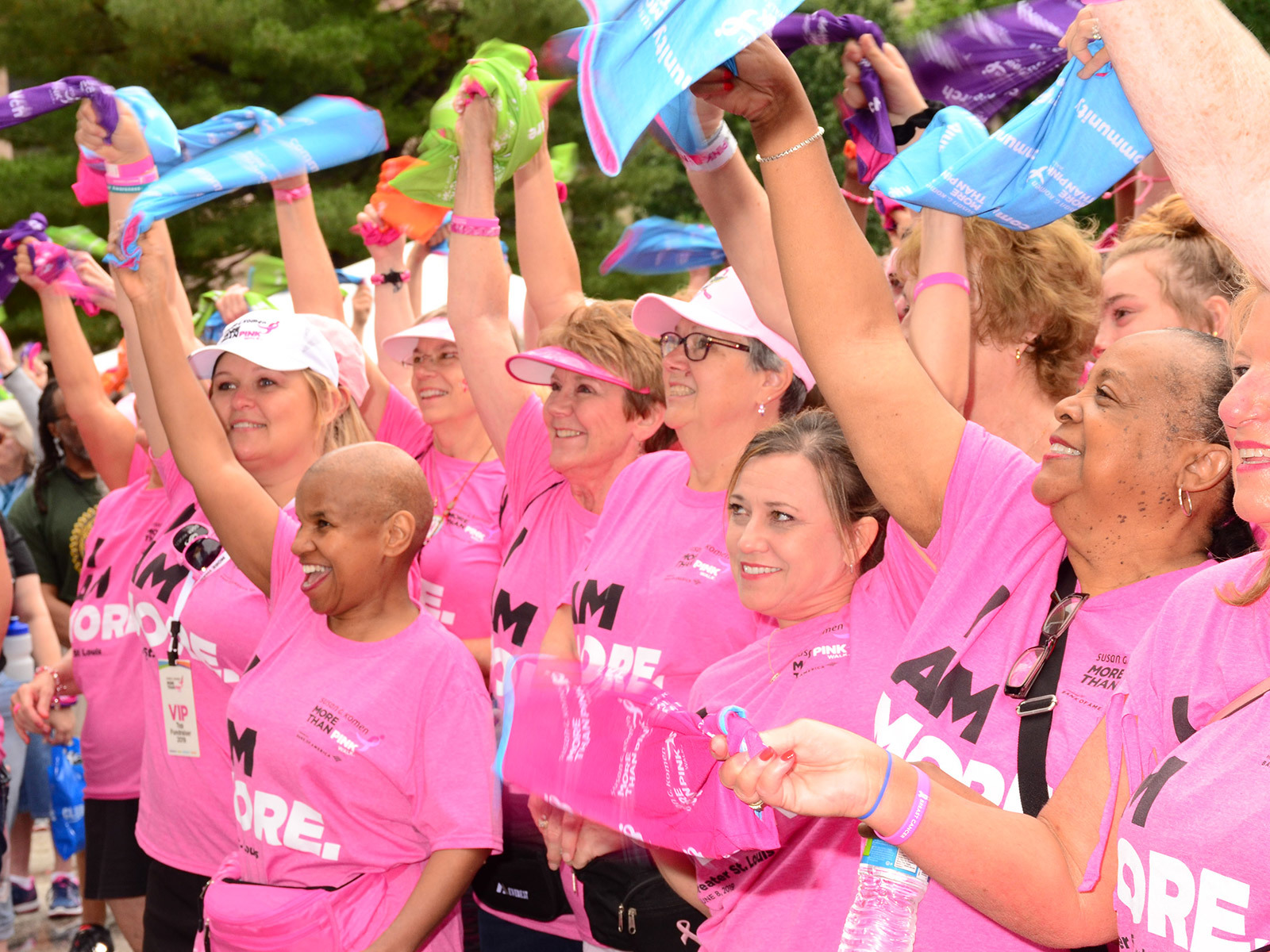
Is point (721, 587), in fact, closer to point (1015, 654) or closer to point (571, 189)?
point (1015, 654)

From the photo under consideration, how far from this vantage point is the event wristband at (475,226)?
3.60 metres

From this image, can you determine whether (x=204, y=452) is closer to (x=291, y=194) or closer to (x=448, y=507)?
(x=448, y=507)

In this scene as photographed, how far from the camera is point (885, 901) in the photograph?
6.05 ft

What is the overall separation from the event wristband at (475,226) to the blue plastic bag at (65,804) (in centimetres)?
335

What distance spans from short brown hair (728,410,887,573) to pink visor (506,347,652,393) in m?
1.09

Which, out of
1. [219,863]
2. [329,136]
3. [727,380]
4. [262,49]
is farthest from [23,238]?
[262,49]

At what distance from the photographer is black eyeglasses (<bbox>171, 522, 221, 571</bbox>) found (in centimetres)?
353

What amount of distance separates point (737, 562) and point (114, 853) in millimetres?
2633

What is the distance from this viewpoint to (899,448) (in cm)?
199

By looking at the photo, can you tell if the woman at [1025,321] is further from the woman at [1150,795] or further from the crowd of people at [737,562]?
the woman at [1150,795]

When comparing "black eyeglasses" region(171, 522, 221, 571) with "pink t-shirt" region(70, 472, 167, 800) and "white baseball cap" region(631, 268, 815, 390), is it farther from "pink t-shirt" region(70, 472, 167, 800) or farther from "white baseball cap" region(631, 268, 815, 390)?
"white baseball cap" region(631, 268, 815, 390)

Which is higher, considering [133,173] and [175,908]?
[133,173]

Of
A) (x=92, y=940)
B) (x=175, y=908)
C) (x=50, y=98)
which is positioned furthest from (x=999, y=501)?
(x=92, y=940)

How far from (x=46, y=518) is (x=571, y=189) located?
34.5ft
